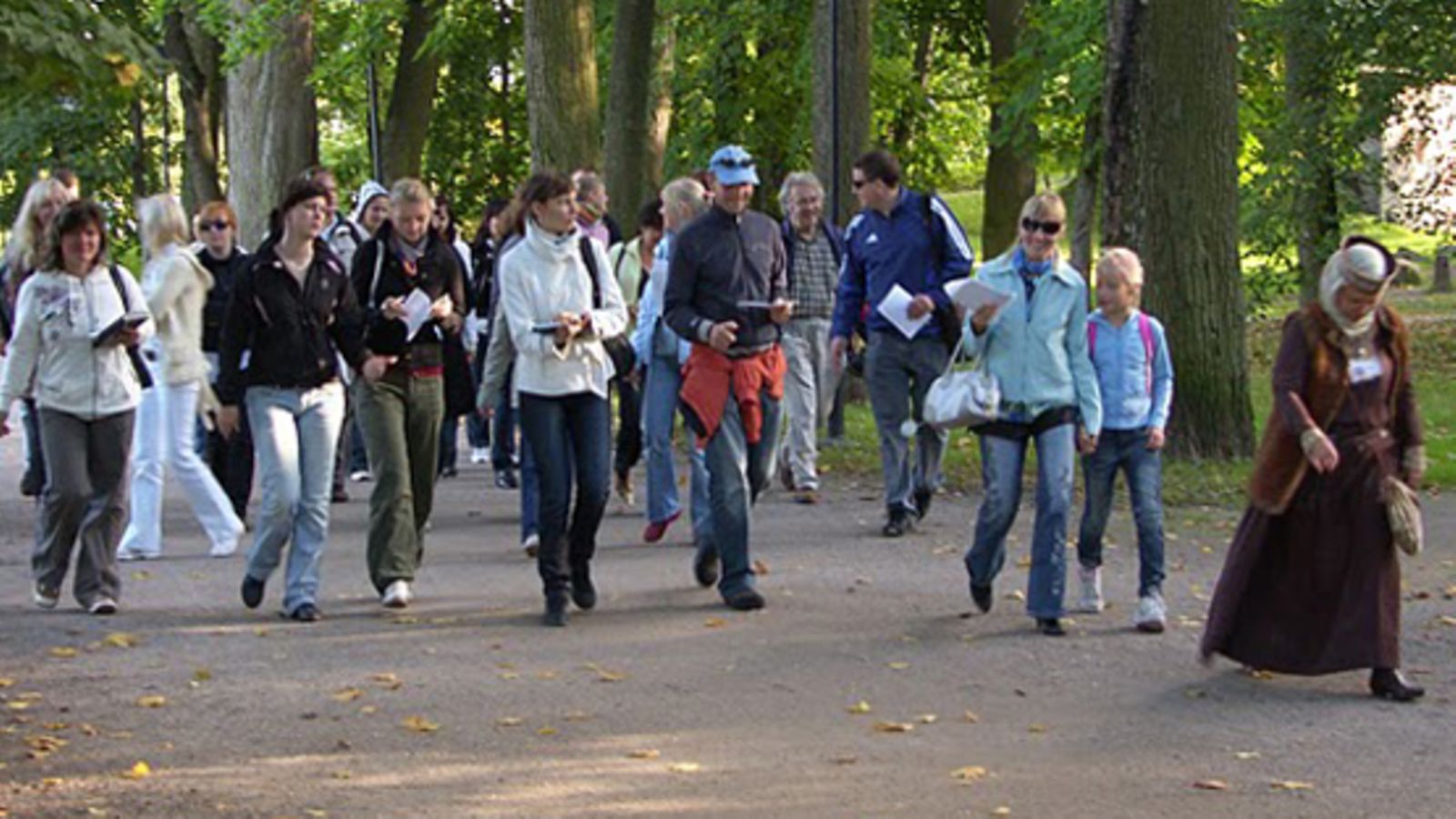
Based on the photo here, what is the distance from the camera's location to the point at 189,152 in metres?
38.0

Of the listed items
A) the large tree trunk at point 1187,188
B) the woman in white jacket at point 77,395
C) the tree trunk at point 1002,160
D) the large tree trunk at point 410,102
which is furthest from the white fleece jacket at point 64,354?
the large tree trunk at point 410,102

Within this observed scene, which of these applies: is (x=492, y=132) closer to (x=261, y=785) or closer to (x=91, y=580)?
(x=91, y=580)

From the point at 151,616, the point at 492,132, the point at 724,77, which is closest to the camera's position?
the point at 151,616

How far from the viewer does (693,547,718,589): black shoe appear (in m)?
12.0

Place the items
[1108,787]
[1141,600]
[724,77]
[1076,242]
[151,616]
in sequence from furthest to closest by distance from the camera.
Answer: [724,77], [1076,242], [151,616], [1141,600], [1108,787]

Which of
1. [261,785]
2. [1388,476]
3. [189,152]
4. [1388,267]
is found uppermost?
[189,152]

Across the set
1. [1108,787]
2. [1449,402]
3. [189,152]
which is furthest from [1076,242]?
[189,152]

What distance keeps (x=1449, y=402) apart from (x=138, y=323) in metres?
15.4

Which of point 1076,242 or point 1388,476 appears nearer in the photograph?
point 1388,476

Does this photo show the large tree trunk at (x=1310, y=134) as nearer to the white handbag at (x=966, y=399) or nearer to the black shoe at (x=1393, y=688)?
the white handbag at (x=966, y=399)

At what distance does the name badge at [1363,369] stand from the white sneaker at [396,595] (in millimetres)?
4482

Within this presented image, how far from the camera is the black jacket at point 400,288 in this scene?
11445 mm

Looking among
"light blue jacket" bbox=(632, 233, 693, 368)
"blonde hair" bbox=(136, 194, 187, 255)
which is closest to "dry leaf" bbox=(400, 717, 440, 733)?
"light blue jacket" bbox=(632, 233, 693, 368)

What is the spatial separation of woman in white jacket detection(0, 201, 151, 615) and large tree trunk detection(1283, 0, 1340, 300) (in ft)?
64.4
